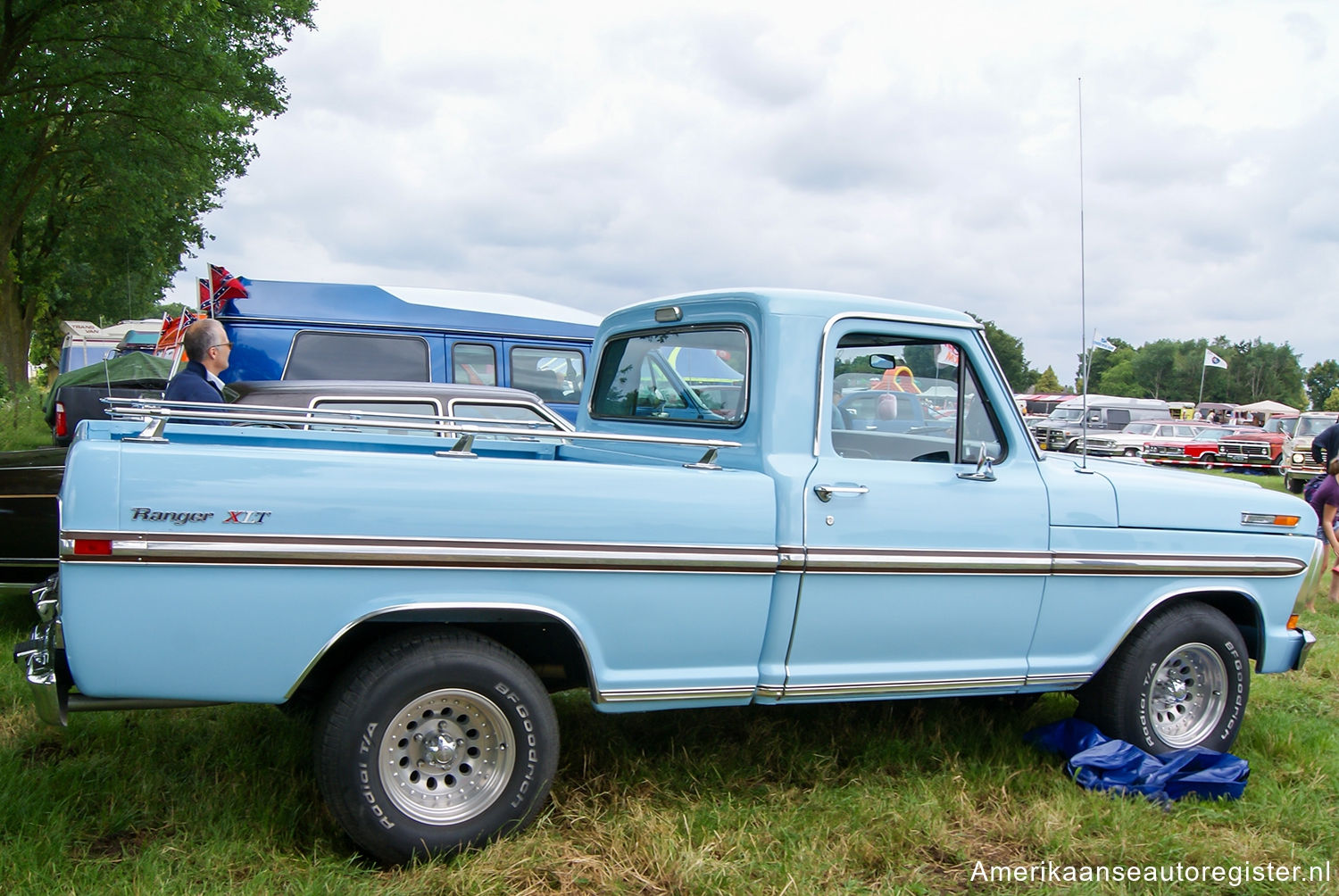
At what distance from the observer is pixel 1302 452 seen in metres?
21.2

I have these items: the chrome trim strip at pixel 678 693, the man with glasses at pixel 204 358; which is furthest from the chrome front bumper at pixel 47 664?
the man with glasses at pixel 204 358

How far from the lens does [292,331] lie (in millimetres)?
9180

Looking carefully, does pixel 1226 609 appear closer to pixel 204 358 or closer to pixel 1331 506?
pixel 1331 506

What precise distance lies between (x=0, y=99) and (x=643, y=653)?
18453mm

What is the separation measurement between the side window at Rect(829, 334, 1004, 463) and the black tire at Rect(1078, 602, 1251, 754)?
107 cm

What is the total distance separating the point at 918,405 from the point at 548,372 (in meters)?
6.54

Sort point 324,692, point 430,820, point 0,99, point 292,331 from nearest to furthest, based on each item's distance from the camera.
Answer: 1. point 430,820
2. point 324,692
3. point 292,331
4. point 0,99

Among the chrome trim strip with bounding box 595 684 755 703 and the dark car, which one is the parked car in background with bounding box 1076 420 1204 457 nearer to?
the dark car

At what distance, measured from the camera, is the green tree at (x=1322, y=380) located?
316 ft

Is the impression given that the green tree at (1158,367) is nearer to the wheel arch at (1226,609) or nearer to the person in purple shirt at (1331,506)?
the person in purple shirt at (1331,506)

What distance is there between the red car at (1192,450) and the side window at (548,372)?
77.4 ft

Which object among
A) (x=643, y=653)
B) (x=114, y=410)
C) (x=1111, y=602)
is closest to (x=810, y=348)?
(x=643, y=653)

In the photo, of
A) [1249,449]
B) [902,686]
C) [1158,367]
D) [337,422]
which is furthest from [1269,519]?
[1158,367]

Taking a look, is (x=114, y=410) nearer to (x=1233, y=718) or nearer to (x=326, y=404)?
(x=326, y=404)
